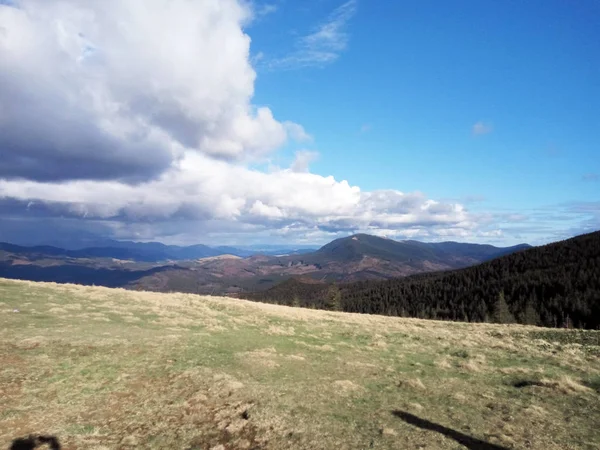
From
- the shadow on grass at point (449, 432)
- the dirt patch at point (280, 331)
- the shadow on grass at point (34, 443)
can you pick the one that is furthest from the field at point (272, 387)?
the shadow on grass at point (34, 443)

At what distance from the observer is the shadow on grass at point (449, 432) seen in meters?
11.3

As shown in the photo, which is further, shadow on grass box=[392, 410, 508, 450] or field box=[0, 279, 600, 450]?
field box=[0, 279, 600, 450]

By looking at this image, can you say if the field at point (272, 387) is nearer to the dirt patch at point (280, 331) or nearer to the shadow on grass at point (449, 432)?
the shadow on grass at point (449, 432)

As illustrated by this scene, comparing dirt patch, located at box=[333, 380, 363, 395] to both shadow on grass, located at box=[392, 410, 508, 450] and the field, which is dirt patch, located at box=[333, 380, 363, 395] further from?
shadow on grass, located at box=[392, 410, 508, 450]

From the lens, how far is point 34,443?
1100 cm

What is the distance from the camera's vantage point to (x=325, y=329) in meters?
33.7

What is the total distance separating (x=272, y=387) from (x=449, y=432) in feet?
25.6

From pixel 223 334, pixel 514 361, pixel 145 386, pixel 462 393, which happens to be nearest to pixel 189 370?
pixel 145 386

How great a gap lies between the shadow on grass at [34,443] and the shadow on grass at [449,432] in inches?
476

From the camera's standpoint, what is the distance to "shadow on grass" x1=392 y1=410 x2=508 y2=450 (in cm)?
1132

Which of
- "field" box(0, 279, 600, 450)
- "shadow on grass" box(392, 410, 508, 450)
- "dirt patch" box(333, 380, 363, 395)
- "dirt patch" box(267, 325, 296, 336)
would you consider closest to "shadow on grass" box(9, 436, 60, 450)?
"field" box(0, 279, 600, 450)

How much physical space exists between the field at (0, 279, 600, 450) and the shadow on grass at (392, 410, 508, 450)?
0.23 ft

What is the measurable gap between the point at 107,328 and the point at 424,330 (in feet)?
97.5

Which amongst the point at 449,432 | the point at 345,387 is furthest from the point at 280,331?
the point at 449,432
